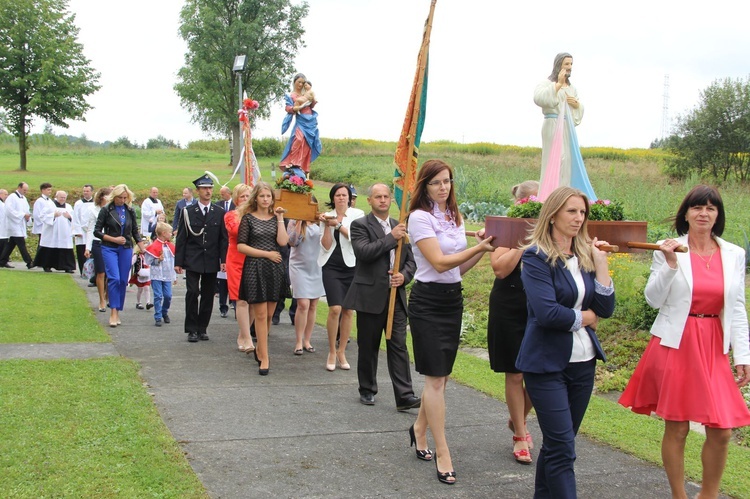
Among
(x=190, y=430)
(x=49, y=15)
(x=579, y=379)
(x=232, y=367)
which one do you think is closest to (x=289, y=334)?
(x=232, y=367)

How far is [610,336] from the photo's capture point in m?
10.3

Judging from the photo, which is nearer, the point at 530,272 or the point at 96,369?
the point at 530,272

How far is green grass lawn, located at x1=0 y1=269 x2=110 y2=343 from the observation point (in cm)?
996

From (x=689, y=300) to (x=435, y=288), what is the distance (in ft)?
5.49

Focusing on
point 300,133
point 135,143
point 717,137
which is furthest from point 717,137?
point 135,143

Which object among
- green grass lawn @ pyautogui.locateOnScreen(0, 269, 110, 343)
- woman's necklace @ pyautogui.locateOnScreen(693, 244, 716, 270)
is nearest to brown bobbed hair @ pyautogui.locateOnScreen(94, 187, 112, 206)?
green grass lawn @ pyautogui.locateOnScreen(0, 269, 110, 343)

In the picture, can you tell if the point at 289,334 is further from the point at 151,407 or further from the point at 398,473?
the point at 398,473

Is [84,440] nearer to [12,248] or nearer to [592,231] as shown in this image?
[592,231]

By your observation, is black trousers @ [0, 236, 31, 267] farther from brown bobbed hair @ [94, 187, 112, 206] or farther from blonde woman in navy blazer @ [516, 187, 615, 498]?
blonde woman in navy blazer @ [516, 187, 615, 498]

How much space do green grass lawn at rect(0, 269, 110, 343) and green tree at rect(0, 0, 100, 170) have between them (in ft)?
76.2

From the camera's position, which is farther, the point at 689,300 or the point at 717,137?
the point at 717,137

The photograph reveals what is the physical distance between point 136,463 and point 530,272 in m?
2.88

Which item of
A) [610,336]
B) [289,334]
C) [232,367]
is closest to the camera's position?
[232,367]

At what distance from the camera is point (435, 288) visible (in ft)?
17.9
